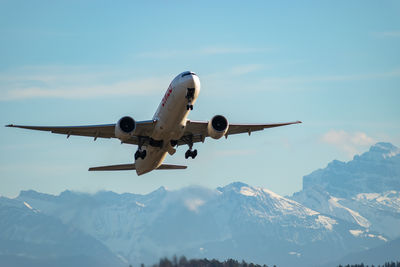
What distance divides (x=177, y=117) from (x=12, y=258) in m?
159

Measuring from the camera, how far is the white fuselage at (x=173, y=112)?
47.7 metres

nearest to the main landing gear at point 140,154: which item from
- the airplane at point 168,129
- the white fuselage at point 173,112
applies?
the airplane at point 168,129

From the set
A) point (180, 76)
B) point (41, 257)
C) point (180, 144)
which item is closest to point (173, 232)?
point (41, 257)

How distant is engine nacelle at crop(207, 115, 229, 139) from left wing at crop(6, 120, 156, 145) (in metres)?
4.22

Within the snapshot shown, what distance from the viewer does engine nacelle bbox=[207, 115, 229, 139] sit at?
51.5 m

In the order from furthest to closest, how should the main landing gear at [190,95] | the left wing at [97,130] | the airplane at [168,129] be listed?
1. the left wing at [97,130]
2. the airplane at [168,129]
3. the main landing gear at [190,95]

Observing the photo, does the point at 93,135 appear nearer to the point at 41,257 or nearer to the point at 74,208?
the point at 41,257

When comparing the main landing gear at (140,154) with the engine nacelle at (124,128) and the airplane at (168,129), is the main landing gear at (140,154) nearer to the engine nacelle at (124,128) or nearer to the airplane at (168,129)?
the airplane at (168,129)

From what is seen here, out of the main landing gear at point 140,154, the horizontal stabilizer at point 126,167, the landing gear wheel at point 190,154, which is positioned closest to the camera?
the main landing gear at point 140,154

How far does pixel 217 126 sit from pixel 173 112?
4180 millimetres

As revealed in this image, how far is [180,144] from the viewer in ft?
188

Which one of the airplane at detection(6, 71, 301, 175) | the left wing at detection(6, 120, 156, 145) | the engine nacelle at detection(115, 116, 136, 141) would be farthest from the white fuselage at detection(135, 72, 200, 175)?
the engine nacelle at detection(115, 116, 136, 141)

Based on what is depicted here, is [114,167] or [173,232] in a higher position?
[114,167]

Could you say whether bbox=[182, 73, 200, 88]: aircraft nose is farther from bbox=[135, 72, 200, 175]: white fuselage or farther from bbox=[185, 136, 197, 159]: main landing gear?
bbox=[185, 136, 197, 159]: main landing gear
